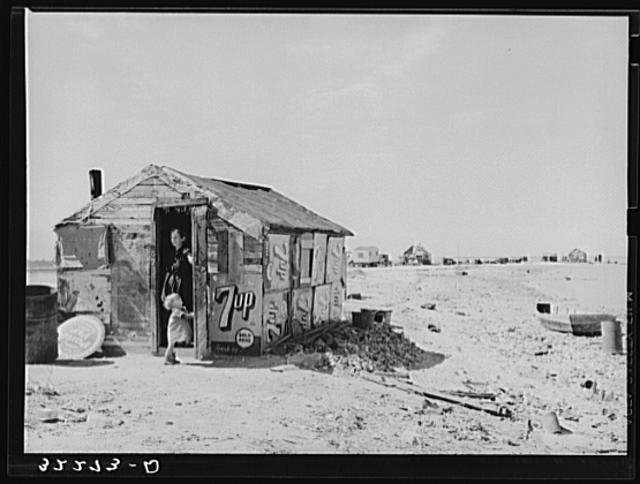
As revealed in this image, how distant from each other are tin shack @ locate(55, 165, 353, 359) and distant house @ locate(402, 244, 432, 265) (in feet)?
0.45

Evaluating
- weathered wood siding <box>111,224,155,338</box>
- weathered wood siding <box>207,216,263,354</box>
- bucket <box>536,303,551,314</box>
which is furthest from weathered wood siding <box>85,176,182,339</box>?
bucket <box>536,303,551,314</box>

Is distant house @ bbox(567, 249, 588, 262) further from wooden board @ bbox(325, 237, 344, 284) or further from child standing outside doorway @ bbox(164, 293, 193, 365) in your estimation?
child standing outside doorway @ bbox(164, 293, 193, 365)

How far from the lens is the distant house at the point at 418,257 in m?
1.72

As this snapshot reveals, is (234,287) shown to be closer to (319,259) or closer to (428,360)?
(319,259)

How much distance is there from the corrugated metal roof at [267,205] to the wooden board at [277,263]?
0.04 meters

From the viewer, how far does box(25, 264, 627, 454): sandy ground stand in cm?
171

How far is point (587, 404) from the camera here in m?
1.71

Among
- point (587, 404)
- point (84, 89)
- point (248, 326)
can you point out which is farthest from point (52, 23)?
point (587, 404)

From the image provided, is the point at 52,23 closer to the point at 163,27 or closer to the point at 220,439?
the point at 163,27

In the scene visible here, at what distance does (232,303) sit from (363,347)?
0.30 meters

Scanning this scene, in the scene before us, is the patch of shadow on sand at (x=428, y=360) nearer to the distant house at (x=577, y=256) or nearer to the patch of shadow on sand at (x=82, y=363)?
the distant house at (x=577, y=256)

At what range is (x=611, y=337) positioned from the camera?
1.72 m

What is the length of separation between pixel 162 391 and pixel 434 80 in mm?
892

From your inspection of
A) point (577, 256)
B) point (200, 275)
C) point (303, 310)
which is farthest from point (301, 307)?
point (577, 256)
